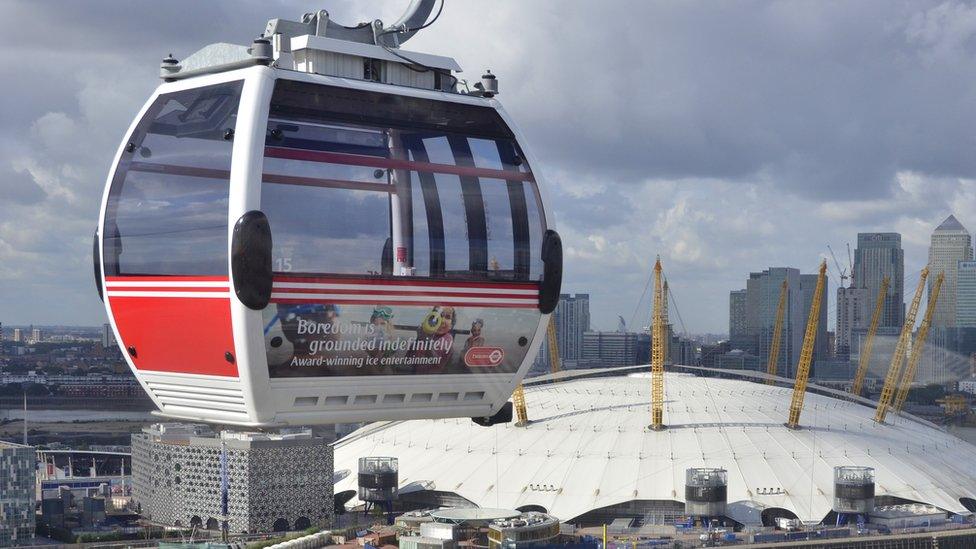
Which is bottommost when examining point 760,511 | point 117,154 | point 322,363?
point 760,511

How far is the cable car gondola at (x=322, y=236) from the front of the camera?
22.0 ft

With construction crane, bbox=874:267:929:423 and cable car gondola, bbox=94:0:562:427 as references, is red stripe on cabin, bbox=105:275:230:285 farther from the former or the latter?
construction crane, bbox=874:267:929:423

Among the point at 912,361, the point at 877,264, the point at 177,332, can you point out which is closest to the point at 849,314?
the point at 877,264

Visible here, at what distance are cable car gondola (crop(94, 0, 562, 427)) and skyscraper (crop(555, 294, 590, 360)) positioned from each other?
5981 inches

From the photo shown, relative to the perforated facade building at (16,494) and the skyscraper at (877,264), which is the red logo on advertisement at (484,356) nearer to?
the perforated facade building at (16,494)

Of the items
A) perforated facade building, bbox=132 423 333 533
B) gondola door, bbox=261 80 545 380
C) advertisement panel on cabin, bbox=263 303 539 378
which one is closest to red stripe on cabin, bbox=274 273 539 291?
gondola door, bbox=261 80 545 380

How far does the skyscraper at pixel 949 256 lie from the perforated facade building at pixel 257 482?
90.2 meters

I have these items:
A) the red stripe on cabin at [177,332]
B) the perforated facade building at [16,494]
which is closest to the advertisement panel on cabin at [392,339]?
the red stripe on cabin at [177,332]

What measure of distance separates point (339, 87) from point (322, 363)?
134 cm

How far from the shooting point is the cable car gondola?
22.0ft


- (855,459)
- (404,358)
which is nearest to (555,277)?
(404,358)

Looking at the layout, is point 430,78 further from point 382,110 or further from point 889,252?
point 889,252

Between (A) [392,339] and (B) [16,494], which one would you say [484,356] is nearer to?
(A) [392,339]

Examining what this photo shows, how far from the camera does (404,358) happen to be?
24.4 feet
